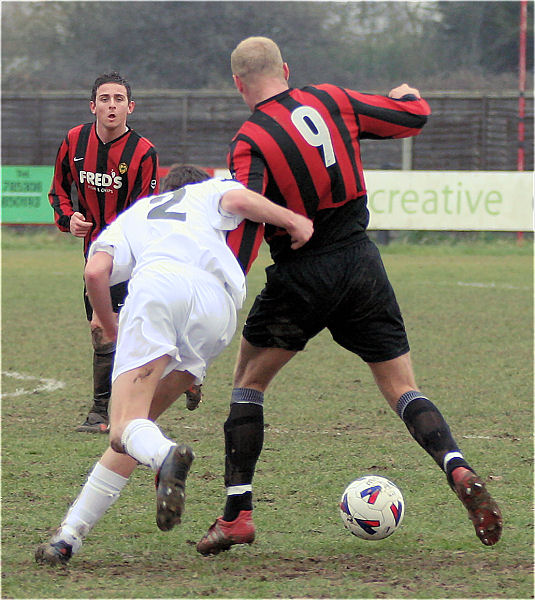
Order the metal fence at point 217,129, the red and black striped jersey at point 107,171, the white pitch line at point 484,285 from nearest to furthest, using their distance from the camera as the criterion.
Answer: the red and black striped jersey at point 107,171
the white pitch line at point 484,285
the metal fence at point 217,129

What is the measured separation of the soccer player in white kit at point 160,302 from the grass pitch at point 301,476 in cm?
33

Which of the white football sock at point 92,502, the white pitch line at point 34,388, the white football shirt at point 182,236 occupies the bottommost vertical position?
the white pitch line at point 34,388

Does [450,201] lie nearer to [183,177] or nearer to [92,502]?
[183,177]

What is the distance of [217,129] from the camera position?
21.8m

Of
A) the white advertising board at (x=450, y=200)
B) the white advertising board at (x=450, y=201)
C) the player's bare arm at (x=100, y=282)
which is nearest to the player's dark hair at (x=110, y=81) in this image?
the player's bare arm at (x=100, y=282)

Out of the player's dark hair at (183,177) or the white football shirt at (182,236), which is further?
the player's dark hair at (183,177)

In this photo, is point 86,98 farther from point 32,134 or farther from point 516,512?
point 516,512

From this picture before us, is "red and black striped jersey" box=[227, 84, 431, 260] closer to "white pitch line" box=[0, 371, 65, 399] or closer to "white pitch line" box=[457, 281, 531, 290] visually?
"white pitch line" box=[0, 371, 65, 399]

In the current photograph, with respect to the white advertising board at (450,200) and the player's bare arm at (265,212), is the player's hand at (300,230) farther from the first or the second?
the white advertising board at (450,200)

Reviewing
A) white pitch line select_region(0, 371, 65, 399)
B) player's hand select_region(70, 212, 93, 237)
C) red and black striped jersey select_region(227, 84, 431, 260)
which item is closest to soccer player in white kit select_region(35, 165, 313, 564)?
red and black striped jersey select_region(227, 84, 431, 260)

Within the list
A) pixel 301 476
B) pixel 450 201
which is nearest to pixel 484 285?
pixel 450 201

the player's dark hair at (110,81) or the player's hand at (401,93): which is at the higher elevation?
the player's dark hair at (110,81)

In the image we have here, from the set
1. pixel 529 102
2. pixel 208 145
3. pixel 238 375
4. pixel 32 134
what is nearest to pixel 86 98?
pixel 32 134

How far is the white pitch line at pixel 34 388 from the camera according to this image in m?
7.15
